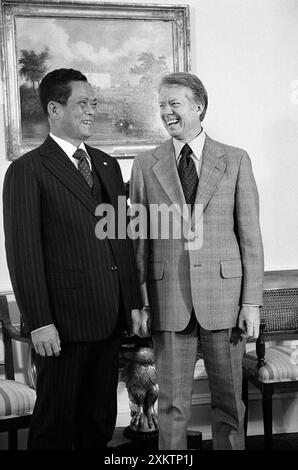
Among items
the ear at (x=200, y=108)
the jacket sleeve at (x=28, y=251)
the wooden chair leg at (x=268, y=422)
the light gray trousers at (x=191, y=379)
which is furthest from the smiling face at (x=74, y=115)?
the wooden chair leg at (x=268, y=422)

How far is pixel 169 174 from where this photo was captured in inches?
101

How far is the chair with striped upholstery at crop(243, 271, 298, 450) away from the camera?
319 cm

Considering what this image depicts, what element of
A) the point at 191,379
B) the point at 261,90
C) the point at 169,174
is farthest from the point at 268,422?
the point at 261,90

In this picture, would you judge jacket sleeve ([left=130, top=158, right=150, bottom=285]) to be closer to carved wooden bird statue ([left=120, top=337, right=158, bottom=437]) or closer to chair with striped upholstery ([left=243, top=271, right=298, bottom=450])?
carved wooden bird statue ([left=120, top=337, right=158, bottom=437])

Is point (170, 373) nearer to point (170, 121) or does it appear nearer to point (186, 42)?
point (170, 121)

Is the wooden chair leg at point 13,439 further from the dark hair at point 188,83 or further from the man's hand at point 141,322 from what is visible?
the dark hair at point 188,83

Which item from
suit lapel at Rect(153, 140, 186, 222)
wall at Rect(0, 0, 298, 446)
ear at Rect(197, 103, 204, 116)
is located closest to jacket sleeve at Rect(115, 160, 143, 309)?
suit lapel at Rect(153, 140, 186, 222)

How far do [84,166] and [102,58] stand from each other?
137cm

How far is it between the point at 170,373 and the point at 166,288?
1.06 ft

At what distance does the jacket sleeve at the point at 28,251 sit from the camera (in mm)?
2180

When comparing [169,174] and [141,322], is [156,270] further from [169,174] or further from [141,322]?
[169,174]

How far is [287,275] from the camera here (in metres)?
3.74

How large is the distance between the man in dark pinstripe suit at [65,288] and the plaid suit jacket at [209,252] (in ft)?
0.70
